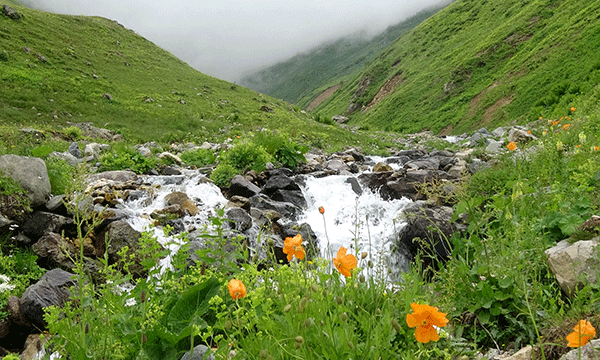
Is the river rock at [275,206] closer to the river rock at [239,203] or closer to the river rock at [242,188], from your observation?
the river rock at [242,188]

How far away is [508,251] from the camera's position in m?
3.02

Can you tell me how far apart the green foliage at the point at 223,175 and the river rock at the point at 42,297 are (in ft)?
16.5

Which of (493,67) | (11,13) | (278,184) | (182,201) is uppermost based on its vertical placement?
(11,13)

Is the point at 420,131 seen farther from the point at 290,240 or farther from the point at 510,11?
the point at 290,240

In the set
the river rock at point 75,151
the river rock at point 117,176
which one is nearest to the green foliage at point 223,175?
the river rock at point 117,176

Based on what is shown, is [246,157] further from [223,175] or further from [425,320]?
[425,320]

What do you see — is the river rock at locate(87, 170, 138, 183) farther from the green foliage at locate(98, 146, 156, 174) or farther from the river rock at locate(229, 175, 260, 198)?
the river rock at locate(229, 175, 260, 198)

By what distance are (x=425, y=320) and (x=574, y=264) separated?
6.23ft

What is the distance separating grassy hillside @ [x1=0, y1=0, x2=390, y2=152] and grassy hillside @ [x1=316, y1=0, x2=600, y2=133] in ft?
43.6

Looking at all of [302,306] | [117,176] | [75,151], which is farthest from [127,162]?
[302,306]

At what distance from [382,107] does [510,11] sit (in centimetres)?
2254

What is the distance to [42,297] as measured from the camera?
4.40 m

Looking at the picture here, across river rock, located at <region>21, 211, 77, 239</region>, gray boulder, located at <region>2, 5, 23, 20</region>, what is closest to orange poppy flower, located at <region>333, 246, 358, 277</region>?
river rock, located at <region>21, 211, 77, 239</region>

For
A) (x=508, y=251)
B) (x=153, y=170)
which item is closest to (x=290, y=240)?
(x=508, y=251)
